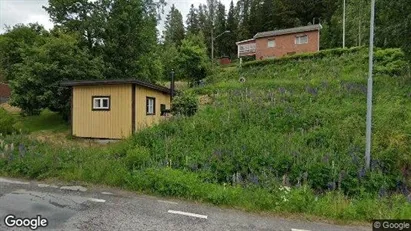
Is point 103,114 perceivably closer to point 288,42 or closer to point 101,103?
point 101,103

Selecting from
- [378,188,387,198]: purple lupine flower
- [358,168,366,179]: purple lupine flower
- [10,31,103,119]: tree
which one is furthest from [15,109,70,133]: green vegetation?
[378,188,387,198]: purple lupine flower

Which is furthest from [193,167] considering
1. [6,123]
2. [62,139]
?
[6,123]

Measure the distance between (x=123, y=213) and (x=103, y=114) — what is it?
361 inches

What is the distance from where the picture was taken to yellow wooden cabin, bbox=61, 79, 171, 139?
13664 millimetres

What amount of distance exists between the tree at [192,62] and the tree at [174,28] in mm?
26534

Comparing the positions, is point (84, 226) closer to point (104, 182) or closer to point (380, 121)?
point (104, 182)

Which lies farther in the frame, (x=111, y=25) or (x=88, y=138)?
(x=111, y=25)

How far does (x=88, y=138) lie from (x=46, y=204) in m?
8.59

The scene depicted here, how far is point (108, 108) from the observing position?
14.0m

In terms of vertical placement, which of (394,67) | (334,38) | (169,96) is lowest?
(169,96)

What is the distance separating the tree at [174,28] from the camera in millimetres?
59037

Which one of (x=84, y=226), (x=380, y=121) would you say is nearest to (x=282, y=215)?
(x=84, y=226)

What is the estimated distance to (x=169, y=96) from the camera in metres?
18.2

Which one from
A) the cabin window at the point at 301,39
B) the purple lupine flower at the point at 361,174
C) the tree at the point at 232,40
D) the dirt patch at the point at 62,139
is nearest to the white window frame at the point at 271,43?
the cabin window at the point at 301,39
